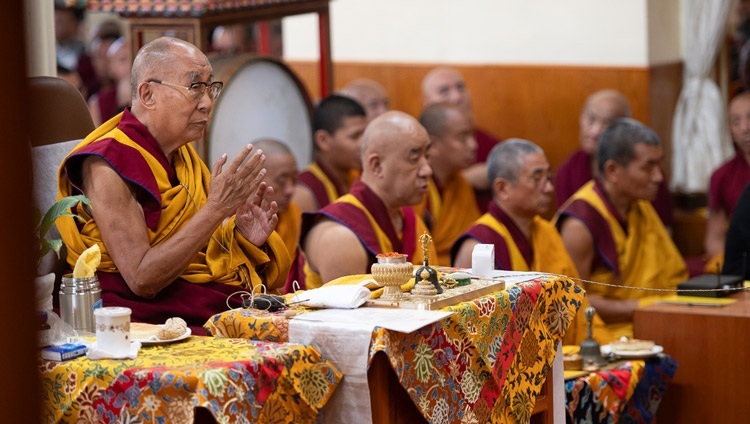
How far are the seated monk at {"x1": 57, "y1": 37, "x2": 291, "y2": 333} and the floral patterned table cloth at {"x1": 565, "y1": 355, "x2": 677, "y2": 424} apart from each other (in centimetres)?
131

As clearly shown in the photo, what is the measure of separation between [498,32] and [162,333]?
6.41m

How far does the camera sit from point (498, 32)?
30.3 feet

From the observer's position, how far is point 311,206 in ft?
22.9

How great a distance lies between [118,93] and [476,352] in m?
7.00

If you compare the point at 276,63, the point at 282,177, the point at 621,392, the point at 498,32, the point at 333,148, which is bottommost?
the point at 621,392

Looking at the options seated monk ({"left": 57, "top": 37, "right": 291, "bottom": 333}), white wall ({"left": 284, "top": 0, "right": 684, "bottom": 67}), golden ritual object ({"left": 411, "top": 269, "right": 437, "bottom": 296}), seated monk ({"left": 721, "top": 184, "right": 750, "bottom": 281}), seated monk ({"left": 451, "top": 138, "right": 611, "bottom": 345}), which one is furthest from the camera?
white wall ({"left": 284, "top": 0, "right": 684, "bottom": 67})

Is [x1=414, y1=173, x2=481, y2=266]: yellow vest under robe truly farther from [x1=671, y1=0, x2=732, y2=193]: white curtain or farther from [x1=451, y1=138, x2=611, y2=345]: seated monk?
[x1=671, y1=0, x2=732, y2=193]: white curtain

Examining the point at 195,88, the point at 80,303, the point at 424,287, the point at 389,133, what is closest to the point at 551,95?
the point at 389,133

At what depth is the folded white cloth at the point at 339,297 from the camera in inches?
132

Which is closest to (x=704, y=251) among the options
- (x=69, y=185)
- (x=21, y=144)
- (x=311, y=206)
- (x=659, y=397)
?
(x=311, y=206)

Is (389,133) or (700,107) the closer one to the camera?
(389,133)

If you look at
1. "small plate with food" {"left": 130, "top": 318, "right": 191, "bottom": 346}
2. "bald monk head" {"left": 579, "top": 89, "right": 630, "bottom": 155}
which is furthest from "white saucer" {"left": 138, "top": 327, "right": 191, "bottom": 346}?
"bald monk head" {"left": 579, "top": 89, "right": 630, "bottom": 155}

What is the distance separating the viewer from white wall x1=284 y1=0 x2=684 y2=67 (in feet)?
28.2

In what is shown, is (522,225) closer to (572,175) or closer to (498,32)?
(572,175)
